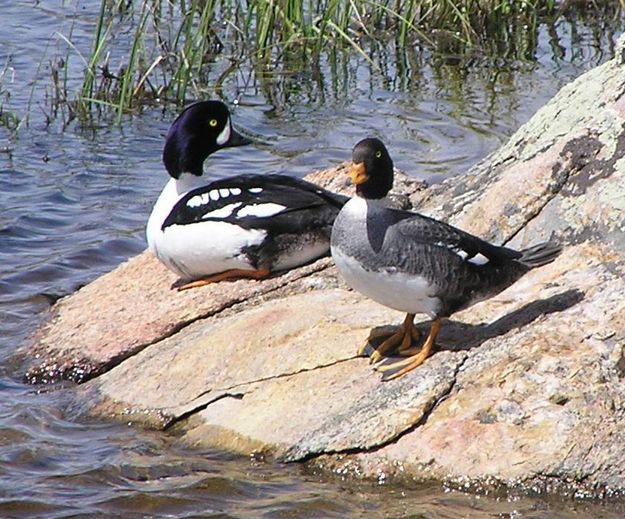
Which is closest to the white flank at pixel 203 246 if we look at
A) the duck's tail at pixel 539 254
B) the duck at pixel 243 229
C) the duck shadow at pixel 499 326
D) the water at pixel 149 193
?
the duck at pixel 243 229

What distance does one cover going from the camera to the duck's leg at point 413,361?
4.59 m

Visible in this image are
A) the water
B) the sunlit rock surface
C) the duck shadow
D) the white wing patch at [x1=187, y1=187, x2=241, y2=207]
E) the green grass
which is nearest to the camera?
the sunlit rock surface

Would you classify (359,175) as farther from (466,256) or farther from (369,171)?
(466,256)

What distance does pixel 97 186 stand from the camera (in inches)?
334

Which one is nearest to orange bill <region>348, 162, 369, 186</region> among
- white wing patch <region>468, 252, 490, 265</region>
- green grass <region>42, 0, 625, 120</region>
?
white wing patch <region>468, 252, 490, 265</region>

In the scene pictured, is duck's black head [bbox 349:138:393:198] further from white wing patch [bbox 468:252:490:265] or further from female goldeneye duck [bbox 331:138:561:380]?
white wing patch [bbox 468:252:490:265]

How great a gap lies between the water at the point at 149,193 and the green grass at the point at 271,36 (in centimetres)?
19

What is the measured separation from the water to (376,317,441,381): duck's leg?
418 mm

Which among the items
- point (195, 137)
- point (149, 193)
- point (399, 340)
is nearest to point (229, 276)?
A: point (195, 137)

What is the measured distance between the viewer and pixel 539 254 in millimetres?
4812

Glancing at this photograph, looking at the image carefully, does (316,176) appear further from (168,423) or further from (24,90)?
Result: (24,90)

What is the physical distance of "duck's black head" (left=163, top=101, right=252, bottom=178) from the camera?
6184 millimetres

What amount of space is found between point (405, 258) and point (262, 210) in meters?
1.31

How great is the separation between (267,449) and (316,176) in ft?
7.48
